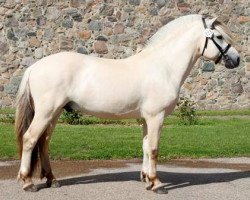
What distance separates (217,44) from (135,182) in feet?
7.20

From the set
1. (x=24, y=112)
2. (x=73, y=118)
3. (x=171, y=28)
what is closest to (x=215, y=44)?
(x=171, y=28)

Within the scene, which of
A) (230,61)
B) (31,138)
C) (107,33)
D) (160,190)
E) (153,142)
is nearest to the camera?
(31,138)

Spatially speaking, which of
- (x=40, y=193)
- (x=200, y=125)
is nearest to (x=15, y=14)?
(x=200, y=125)

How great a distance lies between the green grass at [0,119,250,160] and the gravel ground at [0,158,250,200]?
61cm

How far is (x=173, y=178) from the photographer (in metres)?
8.27

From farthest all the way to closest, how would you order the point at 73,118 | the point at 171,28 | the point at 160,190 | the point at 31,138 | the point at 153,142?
1. the point at 73,118
2. the point at 171,28
3. the point at 153,142
4. the point at 160,190
5. the point at 31,138

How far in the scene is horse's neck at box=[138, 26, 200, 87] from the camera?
24.9 ft

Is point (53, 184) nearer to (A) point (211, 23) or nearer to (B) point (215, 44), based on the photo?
(B) point (215, 44)

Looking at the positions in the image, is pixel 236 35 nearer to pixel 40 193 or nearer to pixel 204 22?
pixel 204 22

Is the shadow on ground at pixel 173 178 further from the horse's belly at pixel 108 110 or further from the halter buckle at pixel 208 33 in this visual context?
the halter buckle at pixel 208 33

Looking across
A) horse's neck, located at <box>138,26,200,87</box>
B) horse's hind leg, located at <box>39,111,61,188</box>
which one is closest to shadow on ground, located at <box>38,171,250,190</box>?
horse's hind leg, located at <box>39,111,61,188</box>

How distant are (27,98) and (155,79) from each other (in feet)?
5.48

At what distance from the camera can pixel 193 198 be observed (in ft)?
22.6

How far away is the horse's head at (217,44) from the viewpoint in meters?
7.64
